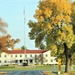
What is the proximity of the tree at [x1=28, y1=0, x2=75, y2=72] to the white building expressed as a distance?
3541 inches

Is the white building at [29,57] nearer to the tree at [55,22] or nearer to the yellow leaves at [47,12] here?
the tree at [55,22]

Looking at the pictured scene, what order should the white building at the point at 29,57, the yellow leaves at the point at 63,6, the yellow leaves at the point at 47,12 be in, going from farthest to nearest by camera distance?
the white building at the point at 29,57
the yellow leaves at the point at 47,12
the yellow leaves at the point at 63,6

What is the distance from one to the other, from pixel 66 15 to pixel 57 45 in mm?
5140

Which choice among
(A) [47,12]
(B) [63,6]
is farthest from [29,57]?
(B) [63,6]

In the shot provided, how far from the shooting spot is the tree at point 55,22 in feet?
160

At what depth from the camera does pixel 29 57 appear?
147000mm

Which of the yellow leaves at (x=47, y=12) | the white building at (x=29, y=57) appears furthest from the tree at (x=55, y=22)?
the white building at (x=29, y=57)

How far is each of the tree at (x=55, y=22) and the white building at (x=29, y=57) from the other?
89943 mm

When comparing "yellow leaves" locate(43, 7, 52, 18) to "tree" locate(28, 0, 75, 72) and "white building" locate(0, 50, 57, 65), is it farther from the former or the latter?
"white building" locate(0, 50, 57, 65)

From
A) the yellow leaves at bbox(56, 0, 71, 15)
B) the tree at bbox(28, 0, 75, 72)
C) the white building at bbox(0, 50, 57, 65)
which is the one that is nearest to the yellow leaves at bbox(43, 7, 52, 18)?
the tree at bbox(28, 0, 75, 72)

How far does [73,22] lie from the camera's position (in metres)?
51.2

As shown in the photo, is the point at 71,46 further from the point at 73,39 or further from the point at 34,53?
the point at 34,53

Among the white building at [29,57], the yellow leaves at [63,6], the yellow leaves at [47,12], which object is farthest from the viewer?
the white building at [29,57]

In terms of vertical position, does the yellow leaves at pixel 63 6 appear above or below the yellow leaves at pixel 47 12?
above
